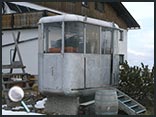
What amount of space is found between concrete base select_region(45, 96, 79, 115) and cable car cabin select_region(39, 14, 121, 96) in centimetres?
29

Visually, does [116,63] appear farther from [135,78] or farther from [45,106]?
[45,106]

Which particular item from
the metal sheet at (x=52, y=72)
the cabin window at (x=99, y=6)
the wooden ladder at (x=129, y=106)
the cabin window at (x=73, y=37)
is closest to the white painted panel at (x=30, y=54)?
the metal sheet at (x=52, y=72)

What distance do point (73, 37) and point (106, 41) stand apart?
179cm

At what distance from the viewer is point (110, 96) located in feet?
31.4

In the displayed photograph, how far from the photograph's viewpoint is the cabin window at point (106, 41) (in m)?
11.3

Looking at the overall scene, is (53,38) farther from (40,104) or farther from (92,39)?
(40,104)

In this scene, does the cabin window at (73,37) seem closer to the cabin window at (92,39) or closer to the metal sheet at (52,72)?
Result: the cabin window at (92,39)

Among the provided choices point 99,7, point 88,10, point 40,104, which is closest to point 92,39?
point 40,104

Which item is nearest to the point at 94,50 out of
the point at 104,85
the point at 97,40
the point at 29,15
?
the point at 97,40

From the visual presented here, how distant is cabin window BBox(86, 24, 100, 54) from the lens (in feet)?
34.6

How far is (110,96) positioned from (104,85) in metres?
1.75

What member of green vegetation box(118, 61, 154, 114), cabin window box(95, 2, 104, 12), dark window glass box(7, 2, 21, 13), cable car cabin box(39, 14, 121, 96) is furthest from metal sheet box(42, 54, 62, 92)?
cabin window box(95, 2, 104, 12)

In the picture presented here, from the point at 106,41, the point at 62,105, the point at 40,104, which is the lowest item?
the point at 40,104

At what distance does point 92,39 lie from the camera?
1080cm
